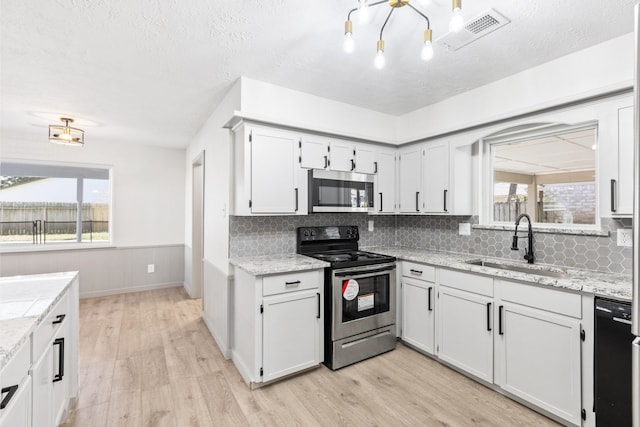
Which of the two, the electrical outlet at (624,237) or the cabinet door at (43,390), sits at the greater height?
the electrical outlet at (624,237)

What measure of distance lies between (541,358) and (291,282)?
176cm

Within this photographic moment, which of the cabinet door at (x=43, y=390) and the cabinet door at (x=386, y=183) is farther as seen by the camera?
the cabinet door at (x=386, y=183)

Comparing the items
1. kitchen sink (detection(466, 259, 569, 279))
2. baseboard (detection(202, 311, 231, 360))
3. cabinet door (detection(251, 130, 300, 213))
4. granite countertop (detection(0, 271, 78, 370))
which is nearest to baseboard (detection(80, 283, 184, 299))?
baseboard (detection(202, 311, 231, 360))

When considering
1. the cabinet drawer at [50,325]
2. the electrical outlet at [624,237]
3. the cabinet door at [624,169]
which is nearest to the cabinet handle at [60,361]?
the cabinet drawer at [50,325]

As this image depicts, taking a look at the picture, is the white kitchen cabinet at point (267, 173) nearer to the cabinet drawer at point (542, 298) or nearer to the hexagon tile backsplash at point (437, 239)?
the hexagon tile backsplash at point (437, 239)

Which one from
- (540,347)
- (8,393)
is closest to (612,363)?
(540,347)

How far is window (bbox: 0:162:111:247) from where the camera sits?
436cm

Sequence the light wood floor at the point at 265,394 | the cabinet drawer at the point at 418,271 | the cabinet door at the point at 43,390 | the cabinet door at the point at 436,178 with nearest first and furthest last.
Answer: the cabinet door at the point at 43,390, the light wood floor at the point at 265,394, the cabinet drawer at the point at 418,271, the cabinet door at the point at 436,178

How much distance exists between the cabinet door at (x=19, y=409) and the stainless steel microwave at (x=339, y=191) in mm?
2114

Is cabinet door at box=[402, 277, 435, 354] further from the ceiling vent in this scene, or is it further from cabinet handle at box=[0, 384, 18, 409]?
cabinet handle at box=[0, 384, 18, 409]

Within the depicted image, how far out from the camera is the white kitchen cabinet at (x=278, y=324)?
2293 millimetres

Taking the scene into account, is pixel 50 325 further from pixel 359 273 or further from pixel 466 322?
pixel 466 322

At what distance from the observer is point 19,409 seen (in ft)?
3.53

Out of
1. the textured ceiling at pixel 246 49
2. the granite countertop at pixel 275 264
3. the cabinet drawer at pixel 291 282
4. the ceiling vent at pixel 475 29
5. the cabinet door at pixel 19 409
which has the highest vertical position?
the textured ceiling at pixel 246 49
